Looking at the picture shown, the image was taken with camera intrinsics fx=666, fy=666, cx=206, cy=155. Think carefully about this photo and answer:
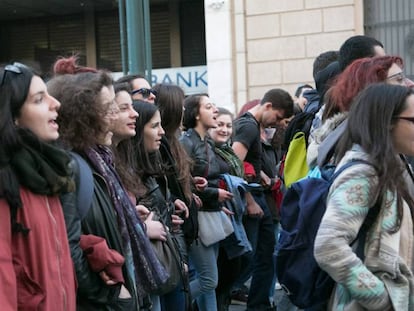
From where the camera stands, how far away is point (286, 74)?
1216cm

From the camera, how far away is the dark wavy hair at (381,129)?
102 inches

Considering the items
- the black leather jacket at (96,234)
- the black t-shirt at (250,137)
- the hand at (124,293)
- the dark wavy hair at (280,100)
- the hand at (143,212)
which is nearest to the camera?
the black leather jacket at (96,234)

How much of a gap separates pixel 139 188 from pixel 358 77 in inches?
52.4

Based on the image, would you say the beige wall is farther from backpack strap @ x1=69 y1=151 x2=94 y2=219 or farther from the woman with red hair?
backpack strap @ x1=69 y1=151 x2=94 y2=219

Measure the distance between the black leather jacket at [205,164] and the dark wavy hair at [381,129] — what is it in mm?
2390

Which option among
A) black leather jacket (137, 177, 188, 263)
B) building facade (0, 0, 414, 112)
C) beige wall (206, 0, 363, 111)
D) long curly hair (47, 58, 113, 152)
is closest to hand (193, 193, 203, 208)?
black leather jacket (137, 177, 188, 263)

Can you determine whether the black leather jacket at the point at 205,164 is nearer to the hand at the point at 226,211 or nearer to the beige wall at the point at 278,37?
the hand at the point at 226,211

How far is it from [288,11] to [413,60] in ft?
7.80

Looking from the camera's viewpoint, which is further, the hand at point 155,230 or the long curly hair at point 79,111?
the hand at point 155,230

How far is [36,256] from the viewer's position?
246 centimetres

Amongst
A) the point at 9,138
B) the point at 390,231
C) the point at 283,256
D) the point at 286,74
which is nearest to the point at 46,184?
the point at 9,138

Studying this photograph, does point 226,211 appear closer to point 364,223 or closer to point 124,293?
point 124,293

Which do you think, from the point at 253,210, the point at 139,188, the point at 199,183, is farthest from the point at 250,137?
the point at 139,188

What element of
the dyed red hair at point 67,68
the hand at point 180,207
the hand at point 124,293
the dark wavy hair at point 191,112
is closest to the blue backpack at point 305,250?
the hand at point 124,293
